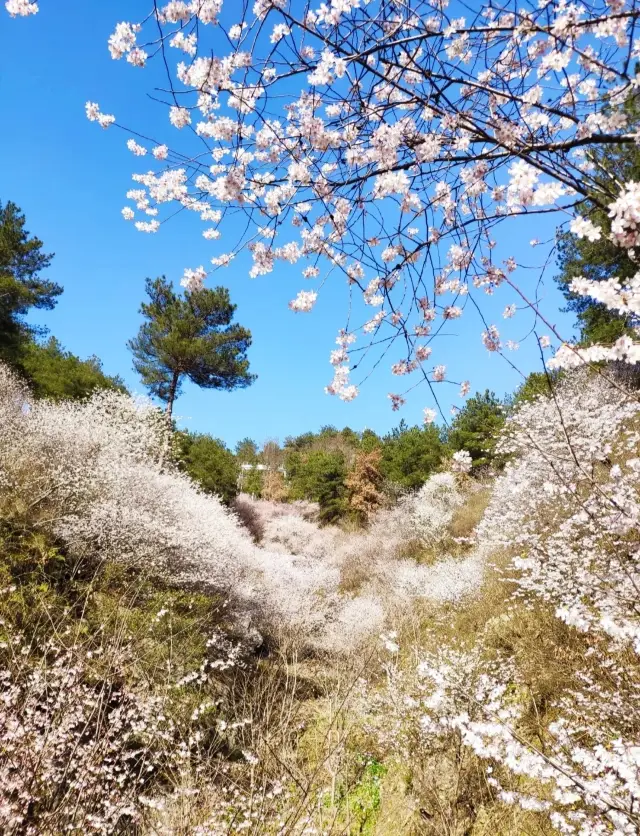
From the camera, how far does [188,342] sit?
66.5 ft

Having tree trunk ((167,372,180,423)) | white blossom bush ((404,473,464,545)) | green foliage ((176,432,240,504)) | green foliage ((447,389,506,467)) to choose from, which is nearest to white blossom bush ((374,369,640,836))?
white blossom bush ((404,473,464,545))

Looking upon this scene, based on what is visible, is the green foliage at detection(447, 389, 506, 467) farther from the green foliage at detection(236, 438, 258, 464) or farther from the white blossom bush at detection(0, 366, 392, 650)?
the green foliage at detection(236, 438, 258, 464)

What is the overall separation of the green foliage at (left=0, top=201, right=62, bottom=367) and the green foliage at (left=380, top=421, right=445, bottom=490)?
2035 cm

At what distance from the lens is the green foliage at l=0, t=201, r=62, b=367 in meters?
16.1

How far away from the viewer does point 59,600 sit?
7.03 meters

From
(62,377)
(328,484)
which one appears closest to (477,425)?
(328,484)

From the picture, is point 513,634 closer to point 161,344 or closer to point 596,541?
point 596,541

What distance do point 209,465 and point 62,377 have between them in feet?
24.7

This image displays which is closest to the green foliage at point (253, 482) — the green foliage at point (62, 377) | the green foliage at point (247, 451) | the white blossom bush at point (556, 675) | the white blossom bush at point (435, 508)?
the green foliage at point (247, 451)

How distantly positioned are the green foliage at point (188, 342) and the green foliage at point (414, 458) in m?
11.5

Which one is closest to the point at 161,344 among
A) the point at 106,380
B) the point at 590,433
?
the point at 106,380

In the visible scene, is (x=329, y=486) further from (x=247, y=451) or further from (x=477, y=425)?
(x=247, y=451)

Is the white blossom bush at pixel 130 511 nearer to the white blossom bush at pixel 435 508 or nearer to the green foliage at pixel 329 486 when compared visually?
the white blossom bush at pixel 435 508

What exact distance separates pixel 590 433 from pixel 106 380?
755 inches
